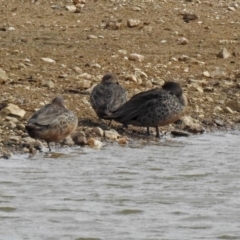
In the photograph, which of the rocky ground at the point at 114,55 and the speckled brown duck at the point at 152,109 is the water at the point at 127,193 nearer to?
the speckled brown duck at the point at 152,109

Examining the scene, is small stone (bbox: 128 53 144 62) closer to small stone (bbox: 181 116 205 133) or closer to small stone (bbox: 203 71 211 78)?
small stone (bbox: 203 71 211 78)

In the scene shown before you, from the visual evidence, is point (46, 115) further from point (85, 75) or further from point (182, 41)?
point (182, 41)

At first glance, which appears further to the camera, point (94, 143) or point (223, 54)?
point (223, 54)

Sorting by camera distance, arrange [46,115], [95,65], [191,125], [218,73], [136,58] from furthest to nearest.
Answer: [136,58]
[218,73]
[95,65]
[191,125]
[46,115]

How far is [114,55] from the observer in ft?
51.3

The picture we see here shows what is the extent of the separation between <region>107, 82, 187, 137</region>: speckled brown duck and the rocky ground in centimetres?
20

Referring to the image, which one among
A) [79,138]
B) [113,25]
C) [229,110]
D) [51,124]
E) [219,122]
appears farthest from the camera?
[113,25]

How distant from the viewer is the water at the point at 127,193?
8672mm

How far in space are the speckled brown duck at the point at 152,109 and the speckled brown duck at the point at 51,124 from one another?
0.83 metres

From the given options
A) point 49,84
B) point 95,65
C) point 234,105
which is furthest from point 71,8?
point 234,105

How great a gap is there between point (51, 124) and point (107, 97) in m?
1.42

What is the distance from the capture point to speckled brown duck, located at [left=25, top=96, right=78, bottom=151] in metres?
11.2

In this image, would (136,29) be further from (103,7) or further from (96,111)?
(96,111)

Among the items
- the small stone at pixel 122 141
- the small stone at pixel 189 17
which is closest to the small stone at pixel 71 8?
the small stone at pixel 189 17
